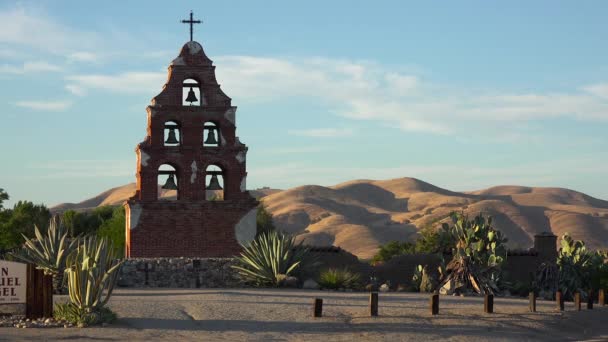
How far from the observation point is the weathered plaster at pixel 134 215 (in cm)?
3525

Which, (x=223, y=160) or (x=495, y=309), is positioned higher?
(x=223, y=160)

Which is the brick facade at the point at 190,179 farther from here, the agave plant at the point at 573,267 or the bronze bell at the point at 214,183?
the agave plant at the point at 573,267

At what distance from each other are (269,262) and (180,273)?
271 centimetres

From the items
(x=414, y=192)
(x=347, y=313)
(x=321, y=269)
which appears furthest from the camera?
(x=414, y=192)

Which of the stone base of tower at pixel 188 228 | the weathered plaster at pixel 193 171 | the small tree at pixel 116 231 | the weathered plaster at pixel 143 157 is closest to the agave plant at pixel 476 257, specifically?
the stone base of tower at pixel 188 228

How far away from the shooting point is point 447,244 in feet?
115

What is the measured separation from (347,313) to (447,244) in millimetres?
11144

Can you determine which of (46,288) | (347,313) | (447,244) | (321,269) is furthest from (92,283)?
(447,244)

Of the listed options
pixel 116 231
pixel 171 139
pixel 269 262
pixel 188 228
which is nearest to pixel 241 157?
pixel 171 139

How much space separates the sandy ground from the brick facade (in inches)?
246

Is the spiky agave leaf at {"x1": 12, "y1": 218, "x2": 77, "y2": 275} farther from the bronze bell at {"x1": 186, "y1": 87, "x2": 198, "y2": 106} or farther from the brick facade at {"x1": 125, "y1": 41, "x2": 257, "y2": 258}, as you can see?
the bronze bell at {"x1": 186, "y1": 87, "x2": 198, "y2": 106}

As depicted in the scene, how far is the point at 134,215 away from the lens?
116 ft

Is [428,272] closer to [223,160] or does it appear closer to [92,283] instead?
[223,160]

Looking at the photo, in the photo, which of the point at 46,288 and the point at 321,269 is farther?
the point at 321,269
